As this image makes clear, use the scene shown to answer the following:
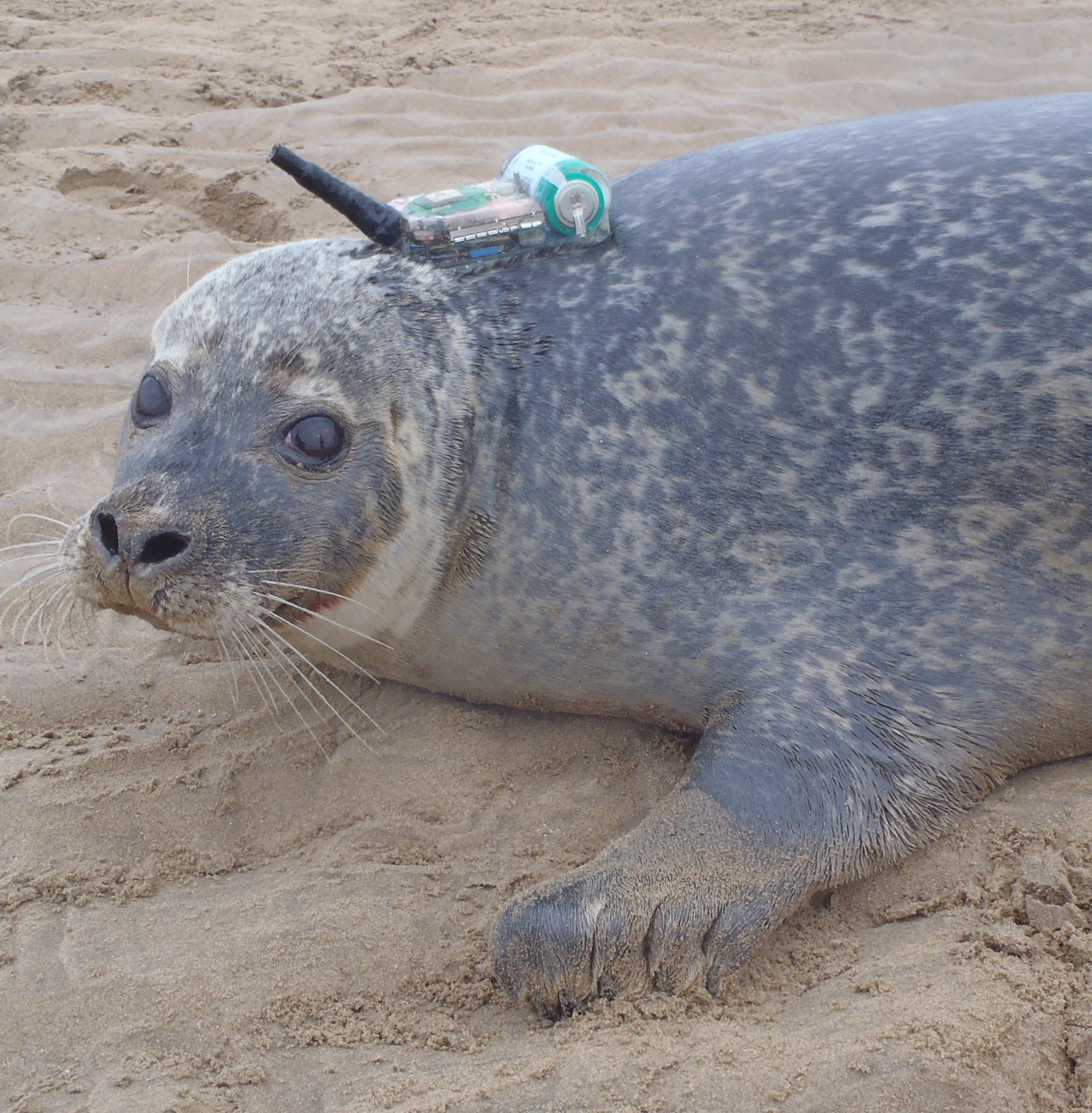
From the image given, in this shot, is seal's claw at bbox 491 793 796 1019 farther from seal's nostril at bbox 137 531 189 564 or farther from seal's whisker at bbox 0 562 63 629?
seal's whisker at bbox 0 562 63 629

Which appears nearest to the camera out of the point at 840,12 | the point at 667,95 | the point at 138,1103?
the point at 138,1103

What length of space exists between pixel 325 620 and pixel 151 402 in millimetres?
618

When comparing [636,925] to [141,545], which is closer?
[636,925]

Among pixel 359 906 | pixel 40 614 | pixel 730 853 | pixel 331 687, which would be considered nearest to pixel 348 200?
pixel 331 687

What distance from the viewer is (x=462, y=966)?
209 cm

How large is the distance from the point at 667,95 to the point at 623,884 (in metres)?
5.40

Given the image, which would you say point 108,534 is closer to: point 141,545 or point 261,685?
point 141,545

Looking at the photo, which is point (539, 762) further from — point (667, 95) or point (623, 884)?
point (667, 95)

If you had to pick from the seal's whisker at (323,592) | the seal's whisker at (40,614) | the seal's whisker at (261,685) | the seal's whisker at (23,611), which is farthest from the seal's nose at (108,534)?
the seal's whisker at (23,611)

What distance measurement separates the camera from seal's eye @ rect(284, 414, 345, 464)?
2.46m

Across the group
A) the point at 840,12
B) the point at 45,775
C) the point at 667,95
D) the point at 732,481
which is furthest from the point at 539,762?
the point at 840,12

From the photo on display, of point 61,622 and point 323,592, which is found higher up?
point 323,592

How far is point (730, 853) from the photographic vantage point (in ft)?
6.97

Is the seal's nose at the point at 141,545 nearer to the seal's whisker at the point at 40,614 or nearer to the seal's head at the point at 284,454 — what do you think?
the seal's head at the point at 284,454
